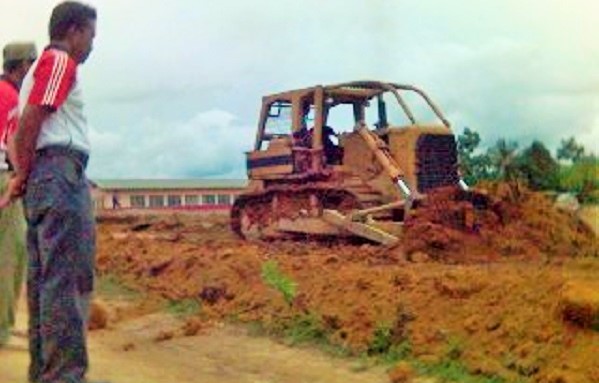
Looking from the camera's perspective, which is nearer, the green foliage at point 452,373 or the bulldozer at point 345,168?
the green foliage at point 452,373

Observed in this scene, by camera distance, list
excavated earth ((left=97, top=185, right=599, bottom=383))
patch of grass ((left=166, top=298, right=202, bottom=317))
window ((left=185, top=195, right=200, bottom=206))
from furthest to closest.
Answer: window ((left=185, top=195, right=200, bottom=206))
patch of grass ((left=166, top=298, right=202, bottom=317))
excavated earth ((left=97, top=185, right=599, bottom=383))

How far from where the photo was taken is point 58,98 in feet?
15.5

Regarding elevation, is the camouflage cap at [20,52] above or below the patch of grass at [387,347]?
above

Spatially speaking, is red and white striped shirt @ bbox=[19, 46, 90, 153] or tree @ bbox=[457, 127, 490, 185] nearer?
red and white striped shirt @ bbox=[19, 46, 90, 153]

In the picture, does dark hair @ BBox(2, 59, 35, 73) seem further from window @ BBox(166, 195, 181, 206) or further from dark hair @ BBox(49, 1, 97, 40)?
window @ BBox(166, 195, 181, 206)

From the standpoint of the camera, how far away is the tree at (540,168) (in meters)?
19.6

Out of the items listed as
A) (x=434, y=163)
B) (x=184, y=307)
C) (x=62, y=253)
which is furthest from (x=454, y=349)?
(x=434, y=163)

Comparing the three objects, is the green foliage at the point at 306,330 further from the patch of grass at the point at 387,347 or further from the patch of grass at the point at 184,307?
the patch of grass at the point at 184,307

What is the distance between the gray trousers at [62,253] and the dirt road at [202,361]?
140cm

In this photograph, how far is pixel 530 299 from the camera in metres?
7.62

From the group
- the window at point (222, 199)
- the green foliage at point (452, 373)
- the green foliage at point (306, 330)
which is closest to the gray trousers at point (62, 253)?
the green foliage at point (452, 373)

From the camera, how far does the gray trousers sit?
4766 millimetres

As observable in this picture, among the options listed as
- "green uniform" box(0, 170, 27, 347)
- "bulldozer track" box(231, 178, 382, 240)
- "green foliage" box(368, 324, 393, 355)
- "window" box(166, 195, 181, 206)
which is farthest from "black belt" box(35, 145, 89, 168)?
"window" box(166, 195, 181, 206)

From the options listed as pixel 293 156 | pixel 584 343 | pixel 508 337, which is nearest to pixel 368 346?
pixel 508 337
